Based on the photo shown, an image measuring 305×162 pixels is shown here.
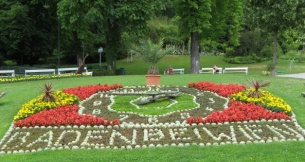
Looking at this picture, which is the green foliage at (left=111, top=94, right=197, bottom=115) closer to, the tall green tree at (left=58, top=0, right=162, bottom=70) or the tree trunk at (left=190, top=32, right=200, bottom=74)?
the tall green tree at (left=58, top=0, right=162, bottom=70)

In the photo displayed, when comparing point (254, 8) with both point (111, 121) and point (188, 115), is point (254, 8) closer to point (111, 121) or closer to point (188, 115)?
point (188, 115)

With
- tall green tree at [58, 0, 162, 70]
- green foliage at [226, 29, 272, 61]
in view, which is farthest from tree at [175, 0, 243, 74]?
green foliage at [226, 29, 272, 61]

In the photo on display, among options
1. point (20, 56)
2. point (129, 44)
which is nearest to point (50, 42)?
point (20, 56)

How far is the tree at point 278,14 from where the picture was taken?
20797 mm

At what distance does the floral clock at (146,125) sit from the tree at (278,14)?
12.1m

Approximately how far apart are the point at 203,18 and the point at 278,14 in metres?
5.77

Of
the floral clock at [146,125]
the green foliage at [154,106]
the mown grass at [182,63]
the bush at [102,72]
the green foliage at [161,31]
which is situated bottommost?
the floral clock at [146,125]

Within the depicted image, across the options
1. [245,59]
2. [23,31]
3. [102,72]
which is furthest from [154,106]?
[245,59]

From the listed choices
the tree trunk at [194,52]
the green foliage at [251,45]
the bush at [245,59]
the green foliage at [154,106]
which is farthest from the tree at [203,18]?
the green foliage at [154,106]

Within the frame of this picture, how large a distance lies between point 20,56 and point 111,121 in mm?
26340

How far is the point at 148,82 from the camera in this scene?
14289 millimetres

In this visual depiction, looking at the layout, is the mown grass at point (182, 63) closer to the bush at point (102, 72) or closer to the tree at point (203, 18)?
the tree at point (203, 18)

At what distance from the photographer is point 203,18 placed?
83.4ft

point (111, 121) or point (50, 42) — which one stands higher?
point (50, 42)
